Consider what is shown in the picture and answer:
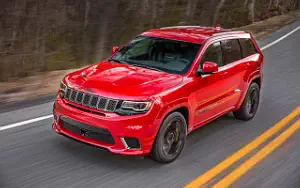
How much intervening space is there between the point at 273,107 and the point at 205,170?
149 inches

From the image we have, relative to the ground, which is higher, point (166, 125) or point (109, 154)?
point (166, 125)

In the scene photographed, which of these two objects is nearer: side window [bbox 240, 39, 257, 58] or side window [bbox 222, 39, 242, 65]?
side window [bbox 222, 39, 242, 65]

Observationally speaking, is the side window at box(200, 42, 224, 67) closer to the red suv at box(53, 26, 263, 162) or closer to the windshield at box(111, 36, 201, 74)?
the red suv at box(53, 26, 263, 162)

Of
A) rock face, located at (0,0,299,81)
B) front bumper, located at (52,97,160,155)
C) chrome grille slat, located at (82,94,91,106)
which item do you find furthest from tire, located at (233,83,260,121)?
rock face, located at (0,0,299,81)

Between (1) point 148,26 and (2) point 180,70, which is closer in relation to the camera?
(2) point 180,70

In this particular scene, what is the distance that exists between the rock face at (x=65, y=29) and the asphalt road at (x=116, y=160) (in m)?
5.11

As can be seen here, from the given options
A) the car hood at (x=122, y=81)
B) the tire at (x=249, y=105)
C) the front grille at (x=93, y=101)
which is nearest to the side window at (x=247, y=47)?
the tire at (x=249, y=105)

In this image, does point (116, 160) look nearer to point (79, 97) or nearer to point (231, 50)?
point (79, 97)

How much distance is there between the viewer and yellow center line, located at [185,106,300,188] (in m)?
5.39

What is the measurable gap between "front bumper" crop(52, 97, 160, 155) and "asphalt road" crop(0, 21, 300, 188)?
0.32 meters

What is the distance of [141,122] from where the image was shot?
5.34 metres

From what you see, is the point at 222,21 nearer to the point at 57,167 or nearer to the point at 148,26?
the point at 148,26

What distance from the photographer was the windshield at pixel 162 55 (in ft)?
20.8

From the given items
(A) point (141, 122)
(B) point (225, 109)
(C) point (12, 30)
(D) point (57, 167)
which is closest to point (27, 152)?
(D) point (57, 167)
